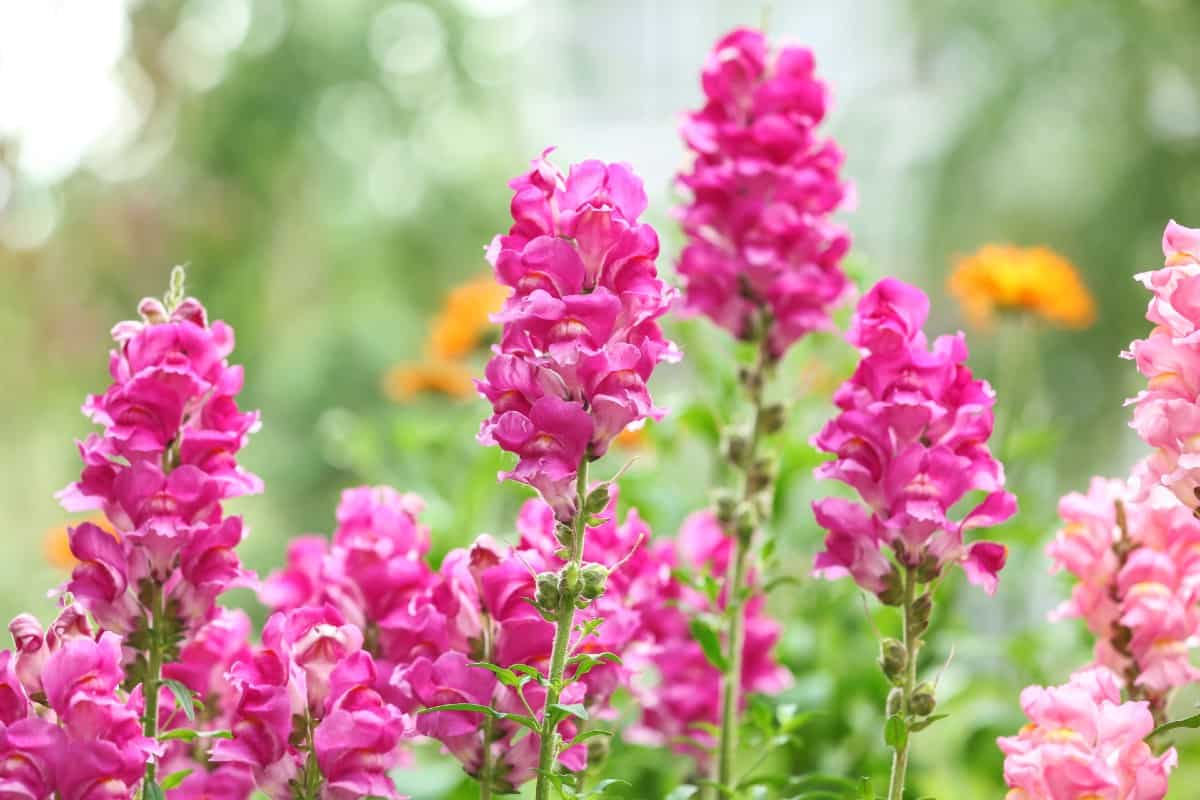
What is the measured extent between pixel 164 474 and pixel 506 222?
4136 millimetres

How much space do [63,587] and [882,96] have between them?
327 cm

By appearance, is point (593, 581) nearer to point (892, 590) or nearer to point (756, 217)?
point (892, 590)

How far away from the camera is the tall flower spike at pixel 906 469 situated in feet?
2.14

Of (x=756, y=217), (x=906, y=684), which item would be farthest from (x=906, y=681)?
(x=756, y=217)

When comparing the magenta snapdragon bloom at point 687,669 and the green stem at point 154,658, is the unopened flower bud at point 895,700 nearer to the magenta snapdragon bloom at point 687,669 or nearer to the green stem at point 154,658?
the magenta snapdragon bloom at point 687,669

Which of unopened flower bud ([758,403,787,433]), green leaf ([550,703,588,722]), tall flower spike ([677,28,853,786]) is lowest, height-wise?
green leaf ([550,703,588,722])

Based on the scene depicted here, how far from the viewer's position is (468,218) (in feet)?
15.4

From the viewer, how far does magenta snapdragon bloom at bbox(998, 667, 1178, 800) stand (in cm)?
58

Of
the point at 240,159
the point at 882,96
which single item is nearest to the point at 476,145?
the point at 240,159

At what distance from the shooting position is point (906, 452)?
65 cm

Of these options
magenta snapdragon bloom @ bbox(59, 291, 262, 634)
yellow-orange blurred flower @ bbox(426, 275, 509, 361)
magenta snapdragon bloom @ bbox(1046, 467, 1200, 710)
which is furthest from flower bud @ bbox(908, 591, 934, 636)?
yellow-orange blurred flower @ bbox(426, 275, 509, 361)

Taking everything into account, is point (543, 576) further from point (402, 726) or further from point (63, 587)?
point (63, 587)

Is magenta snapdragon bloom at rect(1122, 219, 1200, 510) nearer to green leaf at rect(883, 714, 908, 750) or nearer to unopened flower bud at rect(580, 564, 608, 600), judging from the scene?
green leaf at rect(883, 714, 908, 750)

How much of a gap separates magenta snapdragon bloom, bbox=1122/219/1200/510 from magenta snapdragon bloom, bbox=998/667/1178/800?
118 mm
